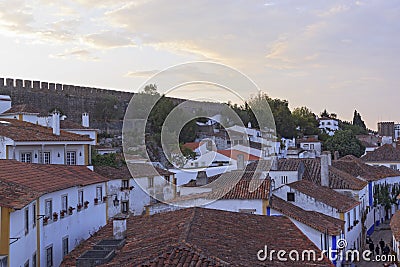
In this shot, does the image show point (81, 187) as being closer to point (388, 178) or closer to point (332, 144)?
point (388, 178)

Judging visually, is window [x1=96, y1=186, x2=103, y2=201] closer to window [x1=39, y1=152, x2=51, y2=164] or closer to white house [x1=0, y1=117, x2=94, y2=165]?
white house [x1=0, y1=117, x2=94, y2=165]

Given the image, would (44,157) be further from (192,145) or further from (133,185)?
(192,145)

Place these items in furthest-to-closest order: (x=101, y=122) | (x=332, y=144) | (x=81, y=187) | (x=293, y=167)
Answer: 1. (x=332, y=144)
2. (x=101, y=122)
3. (x=293, y=167)
4. (x=81, y=187)

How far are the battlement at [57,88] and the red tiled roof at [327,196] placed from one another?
1350 inches

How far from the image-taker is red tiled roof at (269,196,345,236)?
797 inches

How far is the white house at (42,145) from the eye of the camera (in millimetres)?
23938

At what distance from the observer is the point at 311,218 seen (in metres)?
21.9

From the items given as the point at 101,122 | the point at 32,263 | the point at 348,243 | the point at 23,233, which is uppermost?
the point at 101,122

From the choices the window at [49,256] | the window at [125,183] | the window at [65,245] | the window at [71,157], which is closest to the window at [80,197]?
the window at [65,245]

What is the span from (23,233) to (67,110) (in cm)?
4654

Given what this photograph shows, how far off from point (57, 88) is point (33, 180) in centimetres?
4354

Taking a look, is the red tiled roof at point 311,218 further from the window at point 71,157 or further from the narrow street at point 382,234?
the window at point 71,157

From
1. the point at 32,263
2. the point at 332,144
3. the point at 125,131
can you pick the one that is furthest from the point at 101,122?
the point at 32,263

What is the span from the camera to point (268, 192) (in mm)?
21141
